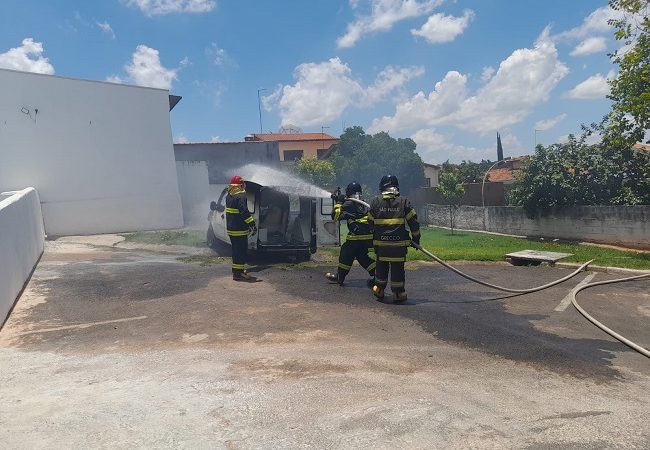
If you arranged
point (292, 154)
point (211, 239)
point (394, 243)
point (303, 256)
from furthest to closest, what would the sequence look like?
1. point (292, 154)
2. point (211, 239)
3. point (303, 256)
4. point (394, 243)

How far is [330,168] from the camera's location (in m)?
35.6

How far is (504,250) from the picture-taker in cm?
1360

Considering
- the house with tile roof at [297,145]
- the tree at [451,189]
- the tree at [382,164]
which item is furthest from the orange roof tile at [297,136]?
the tree at [451,189]

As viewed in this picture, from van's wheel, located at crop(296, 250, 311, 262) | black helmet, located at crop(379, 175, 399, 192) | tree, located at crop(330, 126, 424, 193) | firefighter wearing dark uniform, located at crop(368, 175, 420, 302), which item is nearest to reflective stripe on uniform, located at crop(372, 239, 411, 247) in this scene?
firefighter wearing dark uniform, located at crop(368, 175, 420, 302)

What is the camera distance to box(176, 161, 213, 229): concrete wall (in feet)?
76.2

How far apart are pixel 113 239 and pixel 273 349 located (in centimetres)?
1324

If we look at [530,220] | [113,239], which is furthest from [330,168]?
[113,239]

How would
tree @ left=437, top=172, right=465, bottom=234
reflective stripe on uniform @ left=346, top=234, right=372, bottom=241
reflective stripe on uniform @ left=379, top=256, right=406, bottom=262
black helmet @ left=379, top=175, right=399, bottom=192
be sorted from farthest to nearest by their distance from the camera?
tree @ left=437, top=172, right=465, bottom=234 → reflective stripe on uniform @ left=346, top=234, right=372, bottom=241 → black helmet @ left=379, top=175, right=399, bottom=192 → reflective stripe on uniform @ left=379, top=256, right=406, bottom=262

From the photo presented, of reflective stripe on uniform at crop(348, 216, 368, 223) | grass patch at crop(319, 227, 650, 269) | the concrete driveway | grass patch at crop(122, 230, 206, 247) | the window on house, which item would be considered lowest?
grass patch at crop(319, 227, 650, 269)

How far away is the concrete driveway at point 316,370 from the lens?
3092mm

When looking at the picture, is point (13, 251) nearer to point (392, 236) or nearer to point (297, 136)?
point (392, 236)

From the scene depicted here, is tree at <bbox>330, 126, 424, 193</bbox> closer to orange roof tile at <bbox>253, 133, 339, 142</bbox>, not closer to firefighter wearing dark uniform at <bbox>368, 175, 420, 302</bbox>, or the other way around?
orange roof tile at <bbox>253, 133, 339, 142</bbox>

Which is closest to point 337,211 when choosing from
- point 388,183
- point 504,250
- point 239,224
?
point 388,183

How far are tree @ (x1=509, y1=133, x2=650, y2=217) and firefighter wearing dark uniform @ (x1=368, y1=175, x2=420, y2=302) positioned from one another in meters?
12.0
